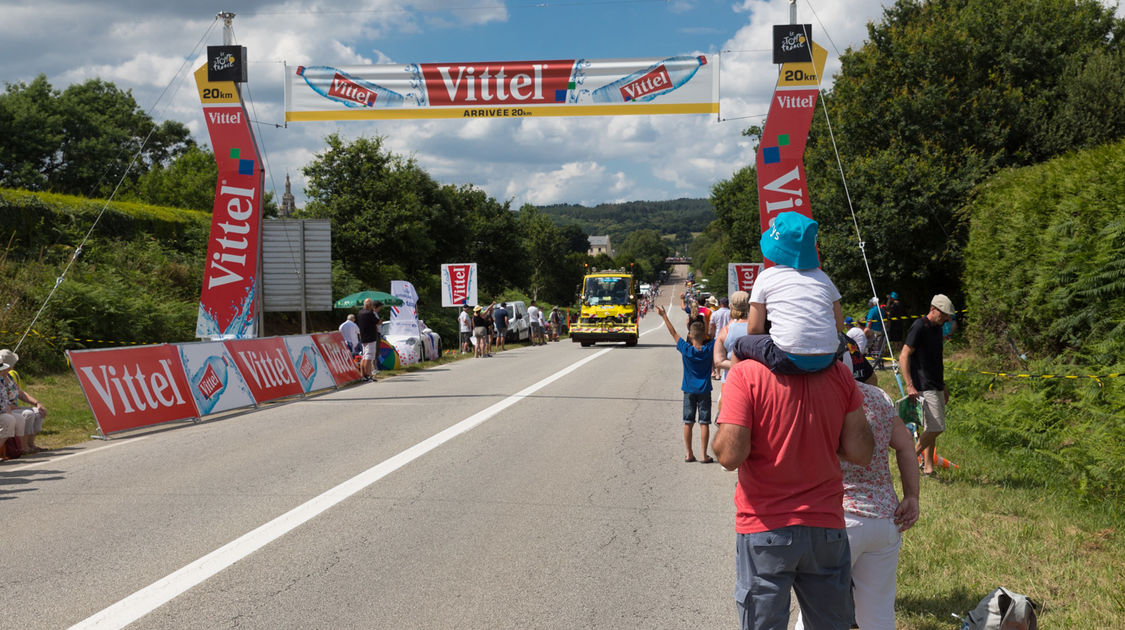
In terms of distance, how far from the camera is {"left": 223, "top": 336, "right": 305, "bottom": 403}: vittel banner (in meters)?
15.1

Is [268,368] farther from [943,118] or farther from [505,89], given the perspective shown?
[943,118]

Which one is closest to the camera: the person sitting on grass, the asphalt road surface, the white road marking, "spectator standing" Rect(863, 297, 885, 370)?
the person sitting on grass

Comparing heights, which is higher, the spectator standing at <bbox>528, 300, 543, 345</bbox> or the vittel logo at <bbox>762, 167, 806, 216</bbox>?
the vittel logo at <bbox>762, 167, 806, 216</bbox>

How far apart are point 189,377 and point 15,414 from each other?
3.19 meters

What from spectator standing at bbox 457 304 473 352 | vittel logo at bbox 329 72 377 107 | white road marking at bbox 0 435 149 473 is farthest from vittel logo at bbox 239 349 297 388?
spectator standing at bbox 457 304 473 352

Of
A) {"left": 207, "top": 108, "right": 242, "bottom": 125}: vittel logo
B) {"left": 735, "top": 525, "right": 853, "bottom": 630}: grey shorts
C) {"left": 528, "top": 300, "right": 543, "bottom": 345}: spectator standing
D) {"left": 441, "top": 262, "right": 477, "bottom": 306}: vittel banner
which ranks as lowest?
{"left": 528, "top": 300, "right": 543, "bottom": 345}: spectator standing

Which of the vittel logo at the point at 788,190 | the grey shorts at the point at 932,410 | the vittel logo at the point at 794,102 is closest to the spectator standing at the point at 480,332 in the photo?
the vittel logo at the point at 788,190

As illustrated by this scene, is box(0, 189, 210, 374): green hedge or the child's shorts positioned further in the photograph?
box(0, 189, 210, 374): green hedge

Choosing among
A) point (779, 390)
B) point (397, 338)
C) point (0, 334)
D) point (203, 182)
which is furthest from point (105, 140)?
point (779, 390)

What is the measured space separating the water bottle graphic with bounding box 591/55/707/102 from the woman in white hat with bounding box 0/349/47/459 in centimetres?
1045

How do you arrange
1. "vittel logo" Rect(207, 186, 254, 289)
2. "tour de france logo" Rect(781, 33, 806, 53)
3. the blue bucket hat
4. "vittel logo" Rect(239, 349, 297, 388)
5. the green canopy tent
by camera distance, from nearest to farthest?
the blue bucket hat < "tour de france logo" Rect(781, 33, 806, 53) < "vittel logo" Rect(239, 349, 297, 388) < "vittel logo" Rect(207, 186, 254, 289) < the green canopy tent

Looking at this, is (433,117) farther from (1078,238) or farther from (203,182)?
(203,182)

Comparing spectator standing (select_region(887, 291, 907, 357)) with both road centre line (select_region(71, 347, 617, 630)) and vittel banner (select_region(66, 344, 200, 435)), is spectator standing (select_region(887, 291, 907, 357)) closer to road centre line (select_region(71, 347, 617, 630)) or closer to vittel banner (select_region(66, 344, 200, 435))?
vittel banner (select_region(66, 344, 200, 435))

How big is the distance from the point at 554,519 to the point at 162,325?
18.6 meters
